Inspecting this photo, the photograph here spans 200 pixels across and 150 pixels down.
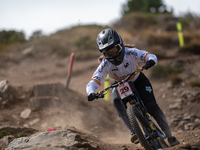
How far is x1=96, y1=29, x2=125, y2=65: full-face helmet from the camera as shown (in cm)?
354

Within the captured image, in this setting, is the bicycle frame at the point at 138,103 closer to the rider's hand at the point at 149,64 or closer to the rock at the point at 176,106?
the rider's hand at the point at 149,64

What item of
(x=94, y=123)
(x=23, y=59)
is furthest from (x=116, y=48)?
(x=23, y=59)

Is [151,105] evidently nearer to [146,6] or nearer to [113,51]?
[113,51]

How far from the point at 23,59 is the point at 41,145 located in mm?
14332

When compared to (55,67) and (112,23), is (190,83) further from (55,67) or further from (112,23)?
(112,23)

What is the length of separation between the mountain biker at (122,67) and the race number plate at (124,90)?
0.85ft

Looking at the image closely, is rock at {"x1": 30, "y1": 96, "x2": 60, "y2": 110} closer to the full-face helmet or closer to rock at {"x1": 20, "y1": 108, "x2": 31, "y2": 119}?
rock at {"x1": 20, "y1": 108, "x2": 31, "y2": 119}

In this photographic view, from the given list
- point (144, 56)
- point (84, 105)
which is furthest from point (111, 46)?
point (84, 105)

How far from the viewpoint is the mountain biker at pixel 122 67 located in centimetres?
358

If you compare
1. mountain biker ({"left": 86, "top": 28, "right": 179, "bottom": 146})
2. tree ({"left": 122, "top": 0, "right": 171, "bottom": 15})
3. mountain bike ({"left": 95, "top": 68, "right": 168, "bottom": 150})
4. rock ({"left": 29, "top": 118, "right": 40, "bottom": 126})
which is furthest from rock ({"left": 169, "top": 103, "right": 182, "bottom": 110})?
tree ({"left": 122, "top": 0, "right": 171, "bottom": 15})

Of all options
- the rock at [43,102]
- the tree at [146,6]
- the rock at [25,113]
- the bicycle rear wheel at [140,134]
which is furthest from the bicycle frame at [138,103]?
the tree at [146,6]

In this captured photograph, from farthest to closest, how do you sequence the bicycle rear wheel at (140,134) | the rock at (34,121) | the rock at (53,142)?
the rock at (34,121) < the rock at (53,142) < the bicycle rear wheel at (140,134)

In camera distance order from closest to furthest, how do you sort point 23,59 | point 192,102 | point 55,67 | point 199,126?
1. point 199,126
2. point 192,102
3. point 55,67
4. point 23,59

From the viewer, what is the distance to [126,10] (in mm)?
36188
